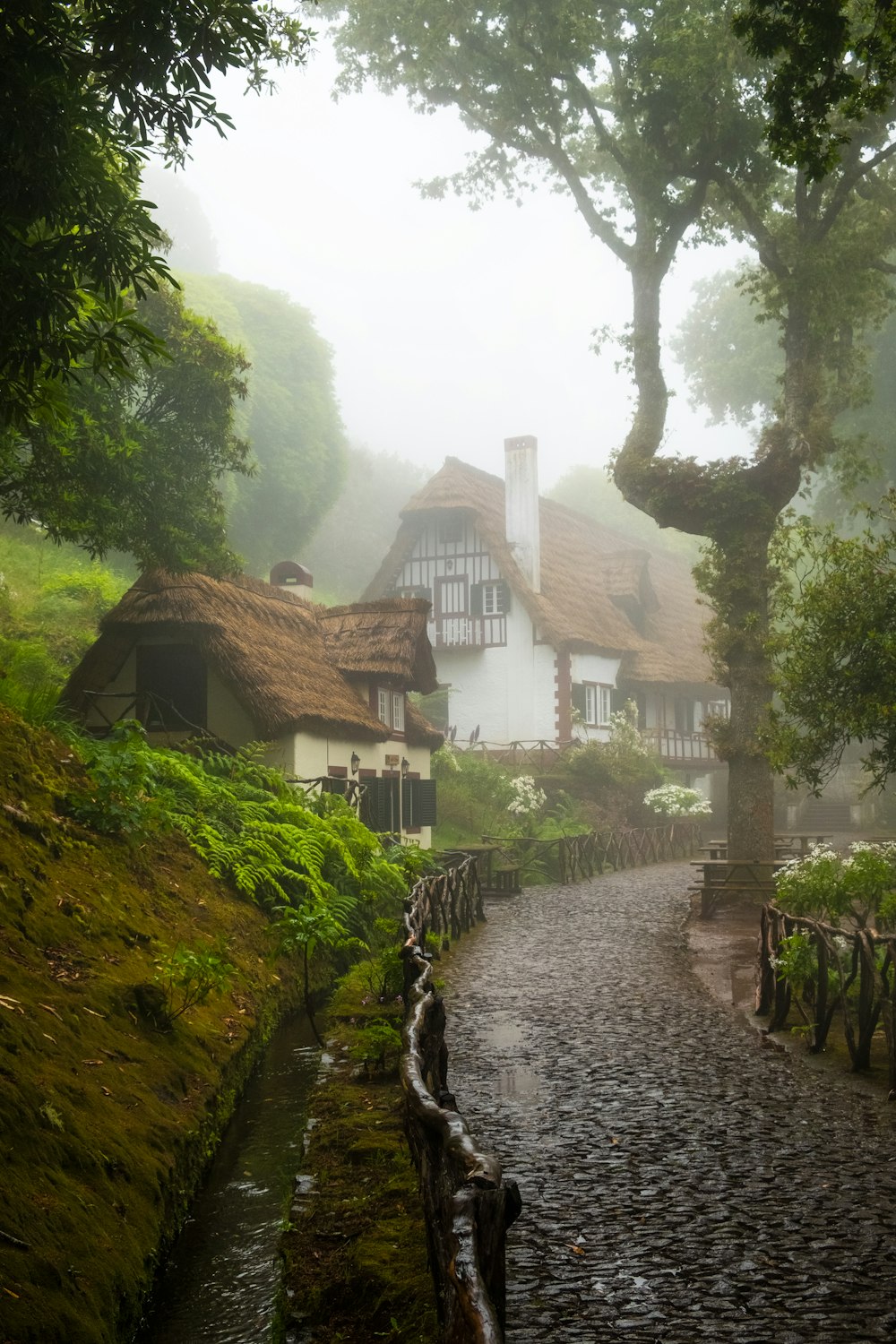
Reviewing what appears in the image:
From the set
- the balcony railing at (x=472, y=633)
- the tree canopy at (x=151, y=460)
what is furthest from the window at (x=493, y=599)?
the tree canopy at (x=151, y=460)

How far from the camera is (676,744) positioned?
145ft

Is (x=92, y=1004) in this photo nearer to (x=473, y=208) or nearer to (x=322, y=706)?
(x=322, y=706)

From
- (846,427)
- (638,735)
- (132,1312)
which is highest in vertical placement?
(846,427)

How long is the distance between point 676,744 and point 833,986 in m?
33.2

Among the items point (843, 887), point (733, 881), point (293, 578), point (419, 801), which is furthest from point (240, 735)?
point (843, 887)

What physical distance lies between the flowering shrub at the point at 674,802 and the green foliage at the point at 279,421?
2211 cm

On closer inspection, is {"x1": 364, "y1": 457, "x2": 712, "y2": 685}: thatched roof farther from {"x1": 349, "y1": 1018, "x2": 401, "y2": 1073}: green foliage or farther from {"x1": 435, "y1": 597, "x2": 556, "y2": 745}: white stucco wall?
{"x1": 349, "y1": 1018, "x2": 401, "y2": 1073}: green foliage

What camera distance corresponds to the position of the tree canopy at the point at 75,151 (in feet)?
21.5

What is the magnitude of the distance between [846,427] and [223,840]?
33.9 metres

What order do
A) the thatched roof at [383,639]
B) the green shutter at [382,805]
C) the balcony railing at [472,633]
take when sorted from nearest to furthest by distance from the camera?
the green shutter at [382,805]
the thatched roof at [383,639]
the balcony railing at [472,633]

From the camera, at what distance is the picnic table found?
20.0m

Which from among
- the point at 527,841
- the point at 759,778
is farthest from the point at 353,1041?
the point at 527,841

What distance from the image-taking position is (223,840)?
43.6 ft

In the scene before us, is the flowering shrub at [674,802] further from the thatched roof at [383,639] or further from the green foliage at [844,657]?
the green foliage at [844,657]
